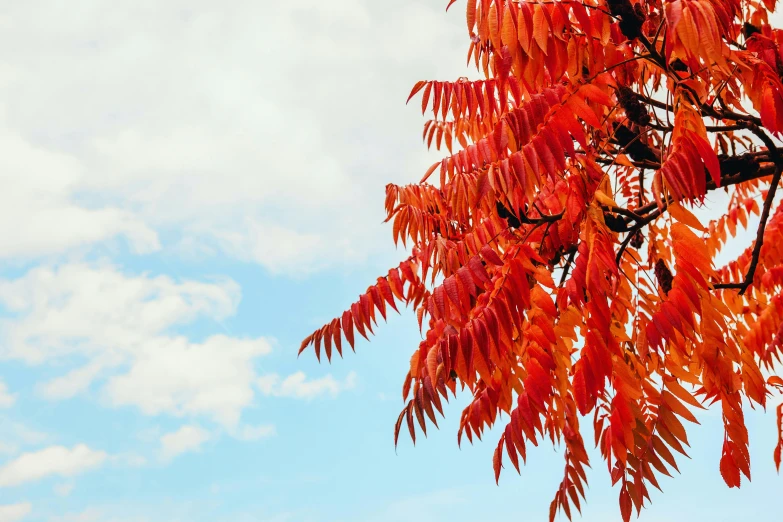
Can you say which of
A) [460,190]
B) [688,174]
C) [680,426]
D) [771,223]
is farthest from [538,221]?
[771,223]

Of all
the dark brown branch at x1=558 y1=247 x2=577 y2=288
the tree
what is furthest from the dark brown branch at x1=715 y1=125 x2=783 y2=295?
the dark brown branch at x1=558 y1=247 x2=577 y2=288

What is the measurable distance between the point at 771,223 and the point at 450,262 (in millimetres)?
3134

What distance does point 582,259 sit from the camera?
9.62ft

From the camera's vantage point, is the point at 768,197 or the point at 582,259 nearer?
the point at 582,259

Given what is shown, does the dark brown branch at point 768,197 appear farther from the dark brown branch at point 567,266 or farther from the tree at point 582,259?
the dark brown branch at point 567,266

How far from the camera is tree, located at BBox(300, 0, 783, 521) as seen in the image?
286cm

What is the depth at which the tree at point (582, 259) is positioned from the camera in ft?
9.37

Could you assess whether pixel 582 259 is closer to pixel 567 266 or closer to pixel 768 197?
pixel 567 266

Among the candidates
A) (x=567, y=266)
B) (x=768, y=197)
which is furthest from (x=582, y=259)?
(x=768, y=197)

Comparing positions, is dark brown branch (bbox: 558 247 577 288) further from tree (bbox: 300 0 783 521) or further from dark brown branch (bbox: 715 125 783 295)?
dark brown branch (bbox: 715 125 783 295)

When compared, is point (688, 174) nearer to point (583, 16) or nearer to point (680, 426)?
point (583, 16)

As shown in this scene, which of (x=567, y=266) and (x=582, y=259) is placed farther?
(x=567, y=266)

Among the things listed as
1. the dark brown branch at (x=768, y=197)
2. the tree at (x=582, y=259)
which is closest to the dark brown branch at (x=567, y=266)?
the tree at (x=582, y=259)

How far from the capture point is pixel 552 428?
3.72 metres
